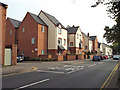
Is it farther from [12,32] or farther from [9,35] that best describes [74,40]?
[9,35]

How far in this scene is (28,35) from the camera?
33406mm

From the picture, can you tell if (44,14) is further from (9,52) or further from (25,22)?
(9,52)

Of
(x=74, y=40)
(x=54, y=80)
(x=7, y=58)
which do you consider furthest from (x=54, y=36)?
(x=54, y=80)

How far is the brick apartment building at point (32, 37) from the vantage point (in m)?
31.9

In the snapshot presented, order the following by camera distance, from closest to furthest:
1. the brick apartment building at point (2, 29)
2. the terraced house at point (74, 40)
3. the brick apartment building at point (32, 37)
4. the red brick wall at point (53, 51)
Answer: the brick apartment building at point (2, 29), the brick apartment building at point (32, 37), the red brick wall at point (53, 51), the terraced house at point (74, 40)

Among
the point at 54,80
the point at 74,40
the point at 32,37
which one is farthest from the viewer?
the point at 74,40

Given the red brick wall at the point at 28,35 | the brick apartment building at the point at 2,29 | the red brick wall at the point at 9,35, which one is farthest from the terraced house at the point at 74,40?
the brick apartment building at the point at 2,29

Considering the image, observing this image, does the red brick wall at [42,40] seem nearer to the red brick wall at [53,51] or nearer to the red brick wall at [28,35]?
the red brick wall at [28,35]

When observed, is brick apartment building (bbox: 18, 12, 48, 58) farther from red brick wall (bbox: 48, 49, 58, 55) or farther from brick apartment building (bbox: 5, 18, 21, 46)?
brick apartment building (bbox: 5, 18, 21, 46)

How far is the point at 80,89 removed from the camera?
6770mm

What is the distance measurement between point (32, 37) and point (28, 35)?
1533 millimetres

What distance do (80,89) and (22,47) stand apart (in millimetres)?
29359

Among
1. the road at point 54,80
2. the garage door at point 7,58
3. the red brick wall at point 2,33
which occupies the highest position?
Result: the red brick wall at point 2,33

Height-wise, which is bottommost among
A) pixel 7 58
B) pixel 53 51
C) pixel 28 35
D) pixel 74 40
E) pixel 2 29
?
pixel 7 58
